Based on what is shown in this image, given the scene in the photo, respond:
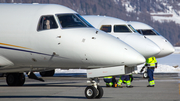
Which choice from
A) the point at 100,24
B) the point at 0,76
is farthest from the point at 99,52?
the point at 0,76

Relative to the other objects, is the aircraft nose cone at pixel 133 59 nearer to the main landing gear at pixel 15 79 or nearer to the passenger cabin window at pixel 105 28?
the main landing gear at pixel 15 79

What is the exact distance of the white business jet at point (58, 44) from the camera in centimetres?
1586

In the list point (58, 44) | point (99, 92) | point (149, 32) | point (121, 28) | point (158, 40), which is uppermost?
point (149, 32)

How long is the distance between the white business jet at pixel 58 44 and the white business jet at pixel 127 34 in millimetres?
9110

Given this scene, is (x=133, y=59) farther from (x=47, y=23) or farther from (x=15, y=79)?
(x=15, y=79)

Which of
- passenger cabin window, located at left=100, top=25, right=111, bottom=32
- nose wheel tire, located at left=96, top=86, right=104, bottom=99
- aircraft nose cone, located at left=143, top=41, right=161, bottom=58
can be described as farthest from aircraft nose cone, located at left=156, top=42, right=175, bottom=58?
nose wheel tire, located at left=96, top=86, right=104, bottom=99

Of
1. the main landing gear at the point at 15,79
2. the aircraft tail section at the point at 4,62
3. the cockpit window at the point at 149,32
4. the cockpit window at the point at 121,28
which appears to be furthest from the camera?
the cockpit window at the point at 149,32

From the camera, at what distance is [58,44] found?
16516 mm

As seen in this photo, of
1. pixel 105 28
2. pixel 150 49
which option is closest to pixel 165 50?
pixel 105 28

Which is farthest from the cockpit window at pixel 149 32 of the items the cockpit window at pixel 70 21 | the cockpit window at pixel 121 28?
the cockpit window at pixel 70 21

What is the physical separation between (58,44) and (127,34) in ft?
35.9

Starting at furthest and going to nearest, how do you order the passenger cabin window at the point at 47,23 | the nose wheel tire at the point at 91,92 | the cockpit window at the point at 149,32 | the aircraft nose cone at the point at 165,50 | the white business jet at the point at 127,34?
the cockpit window at the point at 149,32 < the aircraft nose cone at the point at 165,50 < the white business jet at the point at 127,34 < the passenger cabin window at the point at 47,23 < the nose wheel tire at the point at 91,92

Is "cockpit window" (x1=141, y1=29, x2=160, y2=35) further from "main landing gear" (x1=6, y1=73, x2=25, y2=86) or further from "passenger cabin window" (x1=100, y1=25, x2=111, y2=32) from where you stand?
"main landing gear" (x1=6, y1=73, x2=25, y2=86)

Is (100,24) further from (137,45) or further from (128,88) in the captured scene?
(128,88)
